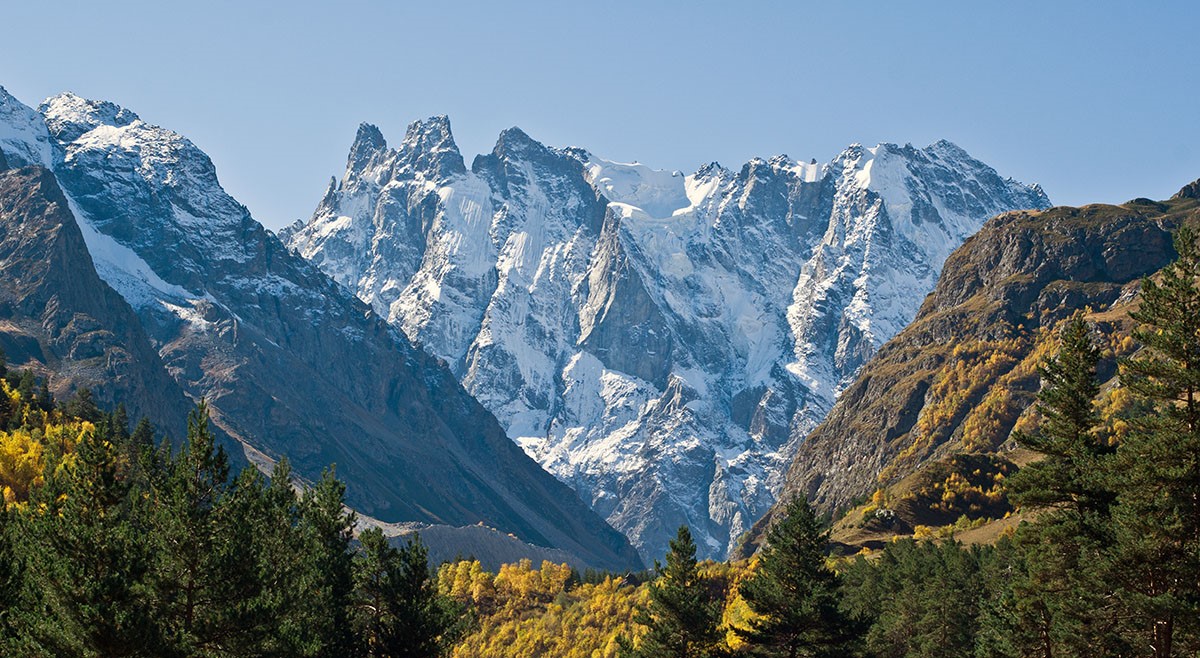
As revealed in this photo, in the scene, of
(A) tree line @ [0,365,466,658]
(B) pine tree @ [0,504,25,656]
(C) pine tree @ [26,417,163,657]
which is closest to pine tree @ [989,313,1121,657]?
(A) tree line @ [0,365,466,658]

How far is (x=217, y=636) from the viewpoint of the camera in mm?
50438

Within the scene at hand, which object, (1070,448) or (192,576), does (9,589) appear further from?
(1070,448)

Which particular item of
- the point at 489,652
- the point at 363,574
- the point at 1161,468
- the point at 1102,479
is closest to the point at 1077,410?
the point at 1102,479

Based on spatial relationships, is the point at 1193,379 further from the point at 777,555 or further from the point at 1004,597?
the point at 777,555

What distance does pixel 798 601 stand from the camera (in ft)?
240

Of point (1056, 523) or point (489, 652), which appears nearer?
point (1056, 523)

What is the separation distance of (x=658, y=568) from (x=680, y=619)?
446cm

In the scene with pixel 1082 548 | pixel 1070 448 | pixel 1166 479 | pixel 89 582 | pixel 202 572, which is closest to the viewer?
pixel 89 582

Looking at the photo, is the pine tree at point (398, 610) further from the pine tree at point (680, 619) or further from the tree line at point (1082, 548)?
the tree line at point (1082, 548)

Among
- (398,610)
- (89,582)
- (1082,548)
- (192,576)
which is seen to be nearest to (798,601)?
(1082,548)

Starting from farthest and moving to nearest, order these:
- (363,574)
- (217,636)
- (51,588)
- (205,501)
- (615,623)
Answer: (615,623) < (363,574) < (205,501) < (217,636) < (51,588)

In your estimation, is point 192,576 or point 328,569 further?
point 328,569

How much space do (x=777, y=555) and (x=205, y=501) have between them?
3497 centimetres

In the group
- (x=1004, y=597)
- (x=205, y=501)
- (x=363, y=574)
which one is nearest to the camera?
(x=205, y=501)
